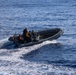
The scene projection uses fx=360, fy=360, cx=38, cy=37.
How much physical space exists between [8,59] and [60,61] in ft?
14.5

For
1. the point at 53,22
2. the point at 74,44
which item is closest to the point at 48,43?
the point at 74,44

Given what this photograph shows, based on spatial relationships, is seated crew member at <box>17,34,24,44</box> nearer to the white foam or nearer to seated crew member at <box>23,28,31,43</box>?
seated crew member at <box>23,28,31,43</box>

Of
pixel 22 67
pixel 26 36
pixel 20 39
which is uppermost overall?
pixel 26 36

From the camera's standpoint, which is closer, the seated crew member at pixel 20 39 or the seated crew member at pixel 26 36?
the seated crew member at pixel 20 39

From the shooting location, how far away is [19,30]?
4688 cm

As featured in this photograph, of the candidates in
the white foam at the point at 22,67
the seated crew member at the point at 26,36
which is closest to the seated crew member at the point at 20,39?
the seated crew member at the point at 26,36

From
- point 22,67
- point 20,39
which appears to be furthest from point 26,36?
point 22,67

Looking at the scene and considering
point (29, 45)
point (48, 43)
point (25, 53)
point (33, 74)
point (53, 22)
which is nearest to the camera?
point (33, 74)

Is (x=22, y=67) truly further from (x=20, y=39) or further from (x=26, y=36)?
(x=26, y=36)

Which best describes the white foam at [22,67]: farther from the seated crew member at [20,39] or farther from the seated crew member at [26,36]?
the seated crew member at [26,36]

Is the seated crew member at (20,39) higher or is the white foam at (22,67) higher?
the seated crew member at (20,39)

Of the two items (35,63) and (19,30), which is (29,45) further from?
(19,30)

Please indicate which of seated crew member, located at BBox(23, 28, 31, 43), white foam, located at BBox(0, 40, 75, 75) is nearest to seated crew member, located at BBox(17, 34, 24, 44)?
seated crew member, located at BBox(23, 28, 31, 43)

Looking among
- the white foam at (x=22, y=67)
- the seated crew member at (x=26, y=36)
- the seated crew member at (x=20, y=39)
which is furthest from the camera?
the seated crew member at (x=26, y=36)
